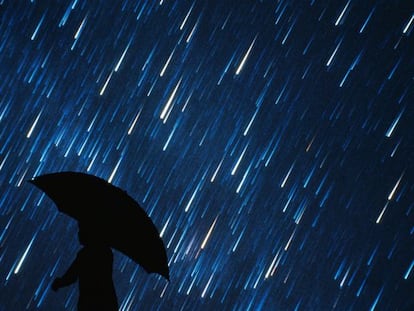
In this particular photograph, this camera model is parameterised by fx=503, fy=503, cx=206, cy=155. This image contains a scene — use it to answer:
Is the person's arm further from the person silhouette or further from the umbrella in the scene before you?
the umbrella

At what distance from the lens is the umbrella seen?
247cm

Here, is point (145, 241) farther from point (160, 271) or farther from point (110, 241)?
point (110, 241)

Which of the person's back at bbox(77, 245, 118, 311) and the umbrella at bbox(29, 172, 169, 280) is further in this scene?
the umbrella at bbox(29, 172, 169, 280)

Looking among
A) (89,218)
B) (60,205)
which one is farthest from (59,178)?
(89,218)

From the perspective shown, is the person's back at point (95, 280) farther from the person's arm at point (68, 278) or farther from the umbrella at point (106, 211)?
the umbrella at point (106, 211)

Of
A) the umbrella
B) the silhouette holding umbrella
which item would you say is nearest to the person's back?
the silhouette holding umbrella

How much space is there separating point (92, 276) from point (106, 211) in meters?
0.41

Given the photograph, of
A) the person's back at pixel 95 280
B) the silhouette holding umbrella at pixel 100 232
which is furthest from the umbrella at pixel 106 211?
the person's back at pixel 95 280

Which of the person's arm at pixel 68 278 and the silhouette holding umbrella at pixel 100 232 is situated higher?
the silhouette holding umbrella at pixel 100 232

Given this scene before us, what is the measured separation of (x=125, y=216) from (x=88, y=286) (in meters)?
0.53

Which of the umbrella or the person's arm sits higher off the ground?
the umbrella

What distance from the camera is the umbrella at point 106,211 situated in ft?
8.11

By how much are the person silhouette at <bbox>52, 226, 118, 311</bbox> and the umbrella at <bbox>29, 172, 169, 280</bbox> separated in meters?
0.09

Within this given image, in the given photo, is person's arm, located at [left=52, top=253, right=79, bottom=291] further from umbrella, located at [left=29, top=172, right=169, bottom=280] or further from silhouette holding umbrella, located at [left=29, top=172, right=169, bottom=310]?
umbrella, located at [left=29, top=172, right=169, bottom=280]
